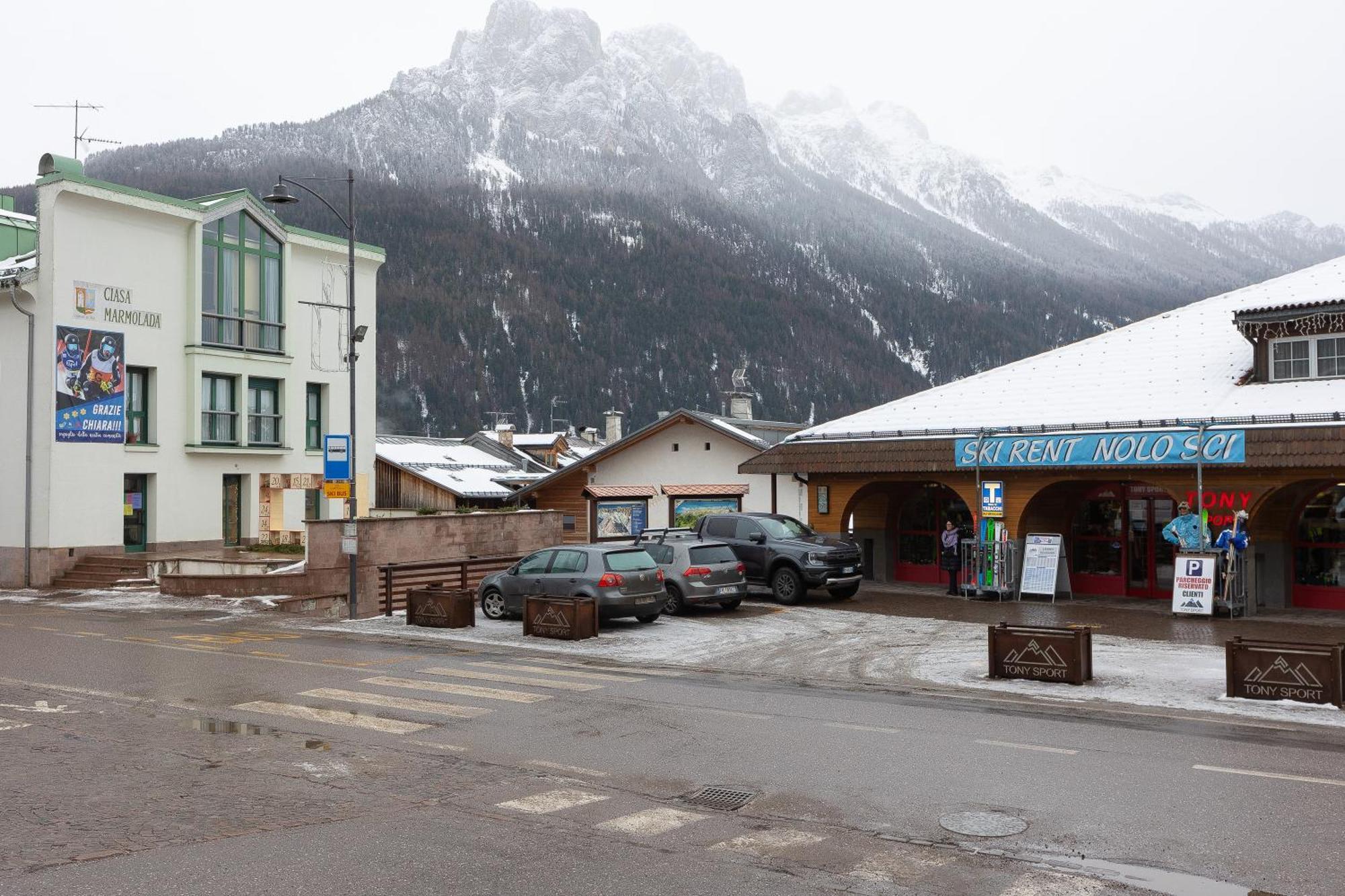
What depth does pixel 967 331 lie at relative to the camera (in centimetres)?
16300

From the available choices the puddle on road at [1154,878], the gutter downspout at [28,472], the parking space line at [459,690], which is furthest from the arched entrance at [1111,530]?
the gutter downspout at [28,472]

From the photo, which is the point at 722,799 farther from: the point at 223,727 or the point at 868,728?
the point at 223,727

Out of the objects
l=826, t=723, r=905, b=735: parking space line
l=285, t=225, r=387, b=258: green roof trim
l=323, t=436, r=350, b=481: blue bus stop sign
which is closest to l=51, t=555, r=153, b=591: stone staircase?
l=323, t=436, r=350, b=481: blue bus stop sign

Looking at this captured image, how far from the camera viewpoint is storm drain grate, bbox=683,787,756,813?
8289 millimetres

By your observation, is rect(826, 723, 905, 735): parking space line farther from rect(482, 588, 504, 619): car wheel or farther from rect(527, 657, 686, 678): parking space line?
rect(482, 588, 504, 619): car wheel

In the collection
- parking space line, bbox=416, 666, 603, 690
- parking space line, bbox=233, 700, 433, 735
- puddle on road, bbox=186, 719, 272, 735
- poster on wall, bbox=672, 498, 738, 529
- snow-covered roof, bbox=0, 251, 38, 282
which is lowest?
parking space line, bbox=416, 666, 603, 690

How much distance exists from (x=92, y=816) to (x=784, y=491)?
26750 millimetres

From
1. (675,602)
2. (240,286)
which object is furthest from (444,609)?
(240,286)

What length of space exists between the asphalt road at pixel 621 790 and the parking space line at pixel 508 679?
0.17 meters

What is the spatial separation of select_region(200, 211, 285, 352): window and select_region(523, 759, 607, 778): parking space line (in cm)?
2824

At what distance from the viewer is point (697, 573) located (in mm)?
21922

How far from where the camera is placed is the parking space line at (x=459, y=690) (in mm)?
13086

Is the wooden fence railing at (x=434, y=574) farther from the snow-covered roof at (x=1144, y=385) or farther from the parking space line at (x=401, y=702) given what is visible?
the parking space line at (x=401, y=702)

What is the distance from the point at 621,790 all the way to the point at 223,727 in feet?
15.8
